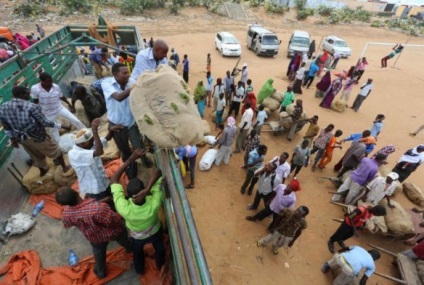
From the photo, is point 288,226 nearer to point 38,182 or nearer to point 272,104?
point 38,182

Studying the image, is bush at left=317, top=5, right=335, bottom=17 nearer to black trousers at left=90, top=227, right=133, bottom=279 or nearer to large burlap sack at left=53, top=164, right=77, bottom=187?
large burlap sack at left=53, top=164, right=77, bottom=187

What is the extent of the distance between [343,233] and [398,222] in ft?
4.59

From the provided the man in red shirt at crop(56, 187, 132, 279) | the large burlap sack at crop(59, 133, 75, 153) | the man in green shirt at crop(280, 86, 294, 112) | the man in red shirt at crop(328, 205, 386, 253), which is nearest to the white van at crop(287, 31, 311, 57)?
the man in green shirt at crop(280, 86, 294, 112)

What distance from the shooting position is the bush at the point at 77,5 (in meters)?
21.9

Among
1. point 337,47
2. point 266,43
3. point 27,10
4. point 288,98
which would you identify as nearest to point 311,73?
point 288,98

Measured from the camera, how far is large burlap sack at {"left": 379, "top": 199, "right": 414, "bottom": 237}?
4969 millimetres

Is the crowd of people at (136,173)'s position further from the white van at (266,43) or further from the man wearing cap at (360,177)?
the white van at (266,43)

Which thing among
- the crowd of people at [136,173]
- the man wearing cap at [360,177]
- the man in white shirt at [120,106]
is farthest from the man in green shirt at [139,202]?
the man wearing cap at [360,177]

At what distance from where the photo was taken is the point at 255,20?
2792 cm

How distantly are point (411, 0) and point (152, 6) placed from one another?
173 feet

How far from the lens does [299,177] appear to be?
274 inches

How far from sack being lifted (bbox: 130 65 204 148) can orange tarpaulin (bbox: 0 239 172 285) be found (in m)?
1.88

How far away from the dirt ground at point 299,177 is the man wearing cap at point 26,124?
130 inches

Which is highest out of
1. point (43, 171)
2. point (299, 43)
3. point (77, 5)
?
point (77, 5)
